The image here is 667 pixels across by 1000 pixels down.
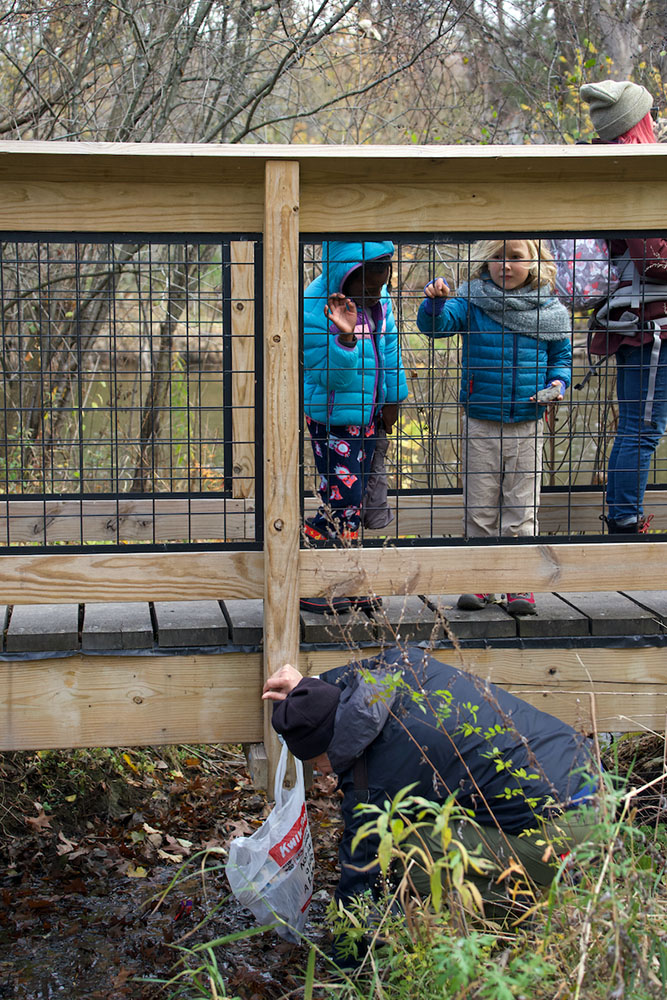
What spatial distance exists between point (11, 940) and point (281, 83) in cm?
636

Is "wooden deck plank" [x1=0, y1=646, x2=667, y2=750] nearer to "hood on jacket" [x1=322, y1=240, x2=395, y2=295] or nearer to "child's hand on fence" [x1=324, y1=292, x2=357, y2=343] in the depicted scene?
"child's hand on fence" [x1=324, y1=292, x2=357, y2=343]

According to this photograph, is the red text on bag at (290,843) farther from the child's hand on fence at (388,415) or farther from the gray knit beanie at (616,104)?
the gray knit beanie at (616,104)

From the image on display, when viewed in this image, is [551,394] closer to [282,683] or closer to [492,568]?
[492,568]

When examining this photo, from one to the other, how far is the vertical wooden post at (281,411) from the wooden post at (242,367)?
193cm

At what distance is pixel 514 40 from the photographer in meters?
8.27

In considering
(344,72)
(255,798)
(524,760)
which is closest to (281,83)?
(344,72)

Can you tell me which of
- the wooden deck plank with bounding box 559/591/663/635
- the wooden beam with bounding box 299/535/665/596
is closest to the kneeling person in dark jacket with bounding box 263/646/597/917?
the wooden beam with bounding box 299/535/665/596

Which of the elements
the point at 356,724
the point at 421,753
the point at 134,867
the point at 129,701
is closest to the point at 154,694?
the point at 129,701

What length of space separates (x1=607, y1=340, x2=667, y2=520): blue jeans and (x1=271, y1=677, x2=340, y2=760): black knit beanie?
1494mm

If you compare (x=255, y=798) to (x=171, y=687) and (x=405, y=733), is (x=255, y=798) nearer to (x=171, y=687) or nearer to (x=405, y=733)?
(x=171, y=687)

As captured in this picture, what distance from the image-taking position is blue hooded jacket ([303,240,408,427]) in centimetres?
349

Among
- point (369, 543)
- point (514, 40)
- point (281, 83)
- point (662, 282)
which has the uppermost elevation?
point (514, 40)

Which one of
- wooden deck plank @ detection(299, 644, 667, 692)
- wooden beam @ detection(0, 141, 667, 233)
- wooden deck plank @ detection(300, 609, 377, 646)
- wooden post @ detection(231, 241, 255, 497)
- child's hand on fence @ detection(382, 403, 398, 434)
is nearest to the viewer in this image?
wooden beam @ detection(0, 141, 667, 233)

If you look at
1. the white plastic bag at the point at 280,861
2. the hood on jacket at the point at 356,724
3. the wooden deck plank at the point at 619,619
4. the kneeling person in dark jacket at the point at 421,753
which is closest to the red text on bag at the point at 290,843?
the white plastic bag at the point at 280,861
